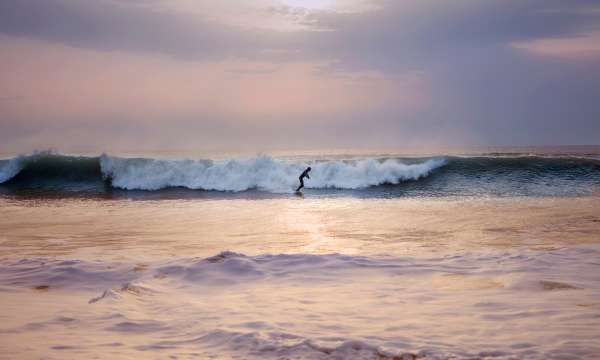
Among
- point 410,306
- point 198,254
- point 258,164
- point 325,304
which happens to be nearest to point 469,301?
point 410,306

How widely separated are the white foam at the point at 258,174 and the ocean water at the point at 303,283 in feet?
29.3

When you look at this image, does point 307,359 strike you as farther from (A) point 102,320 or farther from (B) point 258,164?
(B) point 258,164

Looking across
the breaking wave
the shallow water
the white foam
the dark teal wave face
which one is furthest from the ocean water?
the breaking wave

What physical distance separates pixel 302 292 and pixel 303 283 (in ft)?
1.24

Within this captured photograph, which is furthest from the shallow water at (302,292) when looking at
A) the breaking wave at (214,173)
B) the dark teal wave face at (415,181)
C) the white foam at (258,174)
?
the breaking wave at (214,173)

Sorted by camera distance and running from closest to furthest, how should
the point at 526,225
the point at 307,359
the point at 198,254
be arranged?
the point at 307,359 → the point at 198,254 → the point at 526,225

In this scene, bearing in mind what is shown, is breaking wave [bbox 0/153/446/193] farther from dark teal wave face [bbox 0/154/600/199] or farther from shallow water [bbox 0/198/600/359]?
shallow water [bbox 0/198/600/359]

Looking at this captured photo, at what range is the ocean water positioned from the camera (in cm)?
343

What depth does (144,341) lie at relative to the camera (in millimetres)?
3557

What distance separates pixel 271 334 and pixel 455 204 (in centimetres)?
1228

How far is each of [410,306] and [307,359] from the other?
4.91 feet

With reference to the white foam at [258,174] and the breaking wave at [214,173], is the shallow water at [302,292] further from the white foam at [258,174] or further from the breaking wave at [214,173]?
the breaking wave at [214,173]

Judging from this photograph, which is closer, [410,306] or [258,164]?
[410,306]

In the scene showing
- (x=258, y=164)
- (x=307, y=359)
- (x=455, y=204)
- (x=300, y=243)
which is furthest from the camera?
(x=258, y=164)
